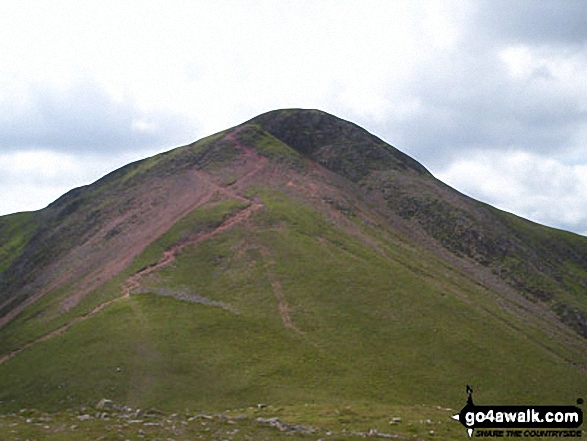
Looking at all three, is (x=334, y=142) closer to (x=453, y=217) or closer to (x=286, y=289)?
(x=453, y=217)

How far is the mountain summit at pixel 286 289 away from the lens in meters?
56.9

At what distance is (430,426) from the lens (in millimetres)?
38219

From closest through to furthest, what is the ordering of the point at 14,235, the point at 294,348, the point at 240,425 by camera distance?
the point at 240,425, the point at 294,348, the point at 14,235

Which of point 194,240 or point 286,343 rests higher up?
point 194,240

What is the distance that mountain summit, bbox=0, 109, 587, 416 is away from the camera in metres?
56.9

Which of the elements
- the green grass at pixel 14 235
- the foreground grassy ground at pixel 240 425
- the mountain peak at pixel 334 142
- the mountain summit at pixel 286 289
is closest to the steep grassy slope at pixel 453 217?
the mountain peak at pixel 334 142

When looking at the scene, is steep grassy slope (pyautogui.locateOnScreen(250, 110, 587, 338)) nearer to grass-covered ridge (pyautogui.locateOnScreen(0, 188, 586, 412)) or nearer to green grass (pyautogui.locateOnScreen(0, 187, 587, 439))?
green grass (pyautogui.locateOnScreen(0, 187, 587, 439))

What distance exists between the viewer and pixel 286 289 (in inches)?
2911

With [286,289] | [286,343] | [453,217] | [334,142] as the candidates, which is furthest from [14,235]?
[286,343]

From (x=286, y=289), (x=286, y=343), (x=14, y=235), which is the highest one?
(x=14, y=235)

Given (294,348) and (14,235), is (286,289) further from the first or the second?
(14,235)

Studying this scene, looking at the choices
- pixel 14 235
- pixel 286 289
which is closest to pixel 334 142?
pixel 286 289

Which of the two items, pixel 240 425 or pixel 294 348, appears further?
pixel 294 348

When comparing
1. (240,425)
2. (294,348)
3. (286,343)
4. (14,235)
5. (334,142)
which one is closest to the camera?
(240,425)
